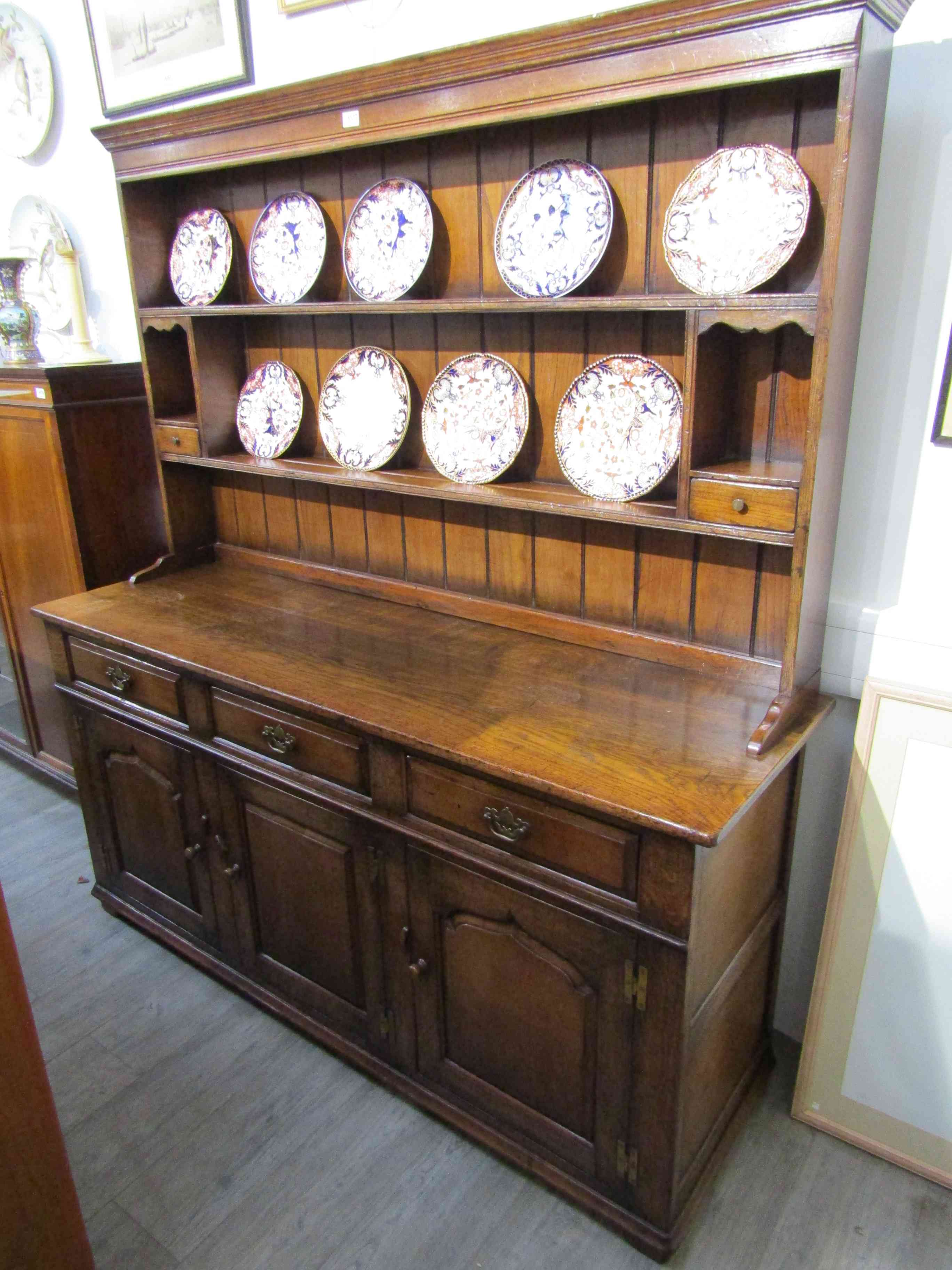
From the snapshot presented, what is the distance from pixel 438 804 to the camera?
57.8 inches

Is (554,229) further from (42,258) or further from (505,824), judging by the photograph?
(42,258)

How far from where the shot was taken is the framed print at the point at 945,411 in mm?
1358

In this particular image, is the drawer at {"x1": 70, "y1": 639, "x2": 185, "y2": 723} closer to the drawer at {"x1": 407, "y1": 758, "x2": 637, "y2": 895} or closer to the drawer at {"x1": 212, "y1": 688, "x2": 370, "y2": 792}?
the drawer at {"x1": 212, "y1": 688, "x2": 370, "y2": 792}

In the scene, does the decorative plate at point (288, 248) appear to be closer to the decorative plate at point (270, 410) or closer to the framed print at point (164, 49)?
the decorative plate at point (270, 410)

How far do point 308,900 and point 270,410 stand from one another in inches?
44.0

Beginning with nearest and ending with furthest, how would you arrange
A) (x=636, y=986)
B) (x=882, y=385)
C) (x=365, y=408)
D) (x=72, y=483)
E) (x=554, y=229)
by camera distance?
(x=636, y=986)
(x=882, y=385)
(x=554, y=229)
(x=365, y=408)
(x=72, y=483)

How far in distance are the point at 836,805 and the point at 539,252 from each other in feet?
3.79

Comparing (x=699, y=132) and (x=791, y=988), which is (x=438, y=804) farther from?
(x=699, y=132)

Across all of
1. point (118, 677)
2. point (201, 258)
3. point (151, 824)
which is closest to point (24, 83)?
point (201, 258)

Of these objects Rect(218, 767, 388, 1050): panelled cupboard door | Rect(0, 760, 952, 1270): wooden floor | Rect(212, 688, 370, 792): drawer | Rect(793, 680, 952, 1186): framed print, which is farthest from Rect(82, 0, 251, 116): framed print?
Rect(0, 760, 952, 1270): wooden floor

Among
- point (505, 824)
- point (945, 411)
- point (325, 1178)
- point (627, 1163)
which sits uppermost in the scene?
point (945, 411)

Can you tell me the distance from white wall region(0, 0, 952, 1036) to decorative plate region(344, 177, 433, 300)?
0.97 feet

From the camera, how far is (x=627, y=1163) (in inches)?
56.9

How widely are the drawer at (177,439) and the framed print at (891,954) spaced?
1566 mm
